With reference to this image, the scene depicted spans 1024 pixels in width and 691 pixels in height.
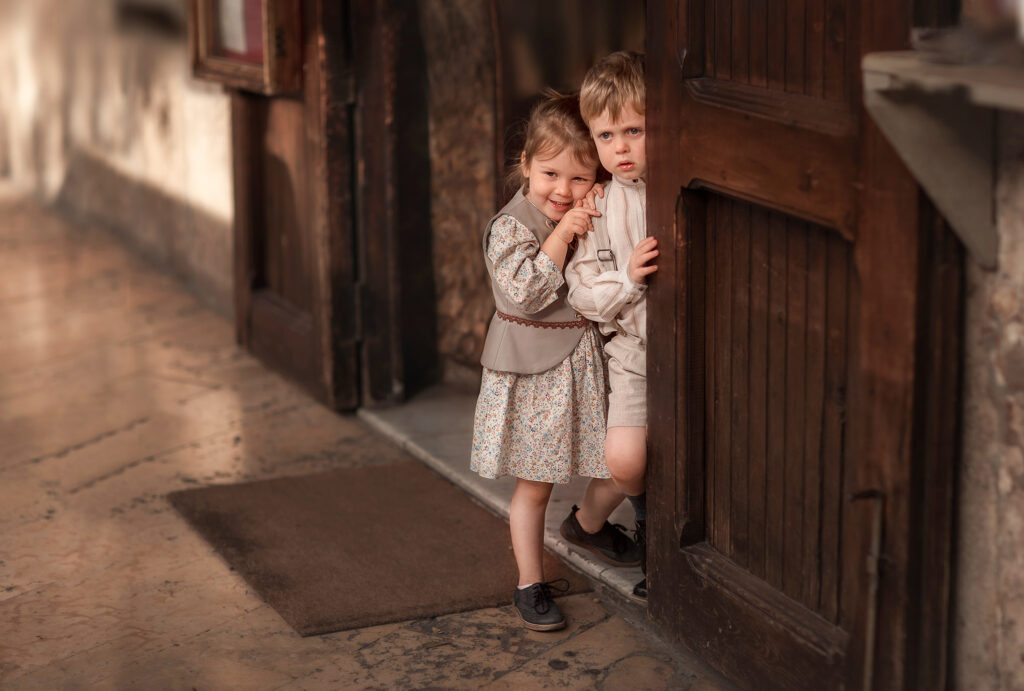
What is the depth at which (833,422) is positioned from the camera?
261 cm

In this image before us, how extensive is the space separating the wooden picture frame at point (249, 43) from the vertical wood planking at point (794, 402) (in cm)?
274

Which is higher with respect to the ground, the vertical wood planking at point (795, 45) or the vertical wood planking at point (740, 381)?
the vertical wood planking at point (795, 45)

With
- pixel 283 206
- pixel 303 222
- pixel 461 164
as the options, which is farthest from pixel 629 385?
pixel 283 206

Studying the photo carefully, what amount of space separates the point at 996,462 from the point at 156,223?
19.8ft

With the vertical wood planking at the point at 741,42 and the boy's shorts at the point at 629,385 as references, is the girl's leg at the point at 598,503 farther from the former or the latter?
the vertical wood planking at the point at 741,42

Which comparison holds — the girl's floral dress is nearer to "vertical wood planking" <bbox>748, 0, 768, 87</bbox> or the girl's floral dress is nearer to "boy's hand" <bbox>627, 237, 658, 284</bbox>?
"boy's hand" <bbox>627, 237, 658, 284</bbox>

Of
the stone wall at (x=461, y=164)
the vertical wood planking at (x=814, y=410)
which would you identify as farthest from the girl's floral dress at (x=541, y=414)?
the stone wall at (x=461, y=164)

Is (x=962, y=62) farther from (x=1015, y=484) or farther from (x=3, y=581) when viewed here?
(x=3, y=581)

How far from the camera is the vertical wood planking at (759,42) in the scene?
266 centimetres

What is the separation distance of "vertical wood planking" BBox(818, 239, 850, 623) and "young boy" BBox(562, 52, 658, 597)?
564 millimetres

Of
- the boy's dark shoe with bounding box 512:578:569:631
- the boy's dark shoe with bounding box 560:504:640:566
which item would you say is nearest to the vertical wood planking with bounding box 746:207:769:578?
the boy's dark shoe with bounding box 512:578:569:631

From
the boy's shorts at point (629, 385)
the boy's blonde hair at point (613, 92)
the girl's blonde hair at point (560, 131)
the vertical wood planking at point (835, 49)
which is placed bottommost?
the boy's shorts at point (629, 385)

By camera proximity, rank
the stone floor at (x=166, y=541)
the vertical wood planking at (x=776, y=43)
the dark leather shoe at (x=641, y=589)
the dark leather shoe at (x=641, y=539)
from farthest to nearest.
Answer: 1. the dark leather shoe at (x=641, y=539)
2. the dark leather shoe at (x=641, y=589)
3. the stone floor at (x=166, y=541)
4. the vertical wood planking at (x=776, y=43)

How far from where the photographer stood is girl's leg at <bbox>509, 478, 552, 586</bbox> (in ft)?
11.3
